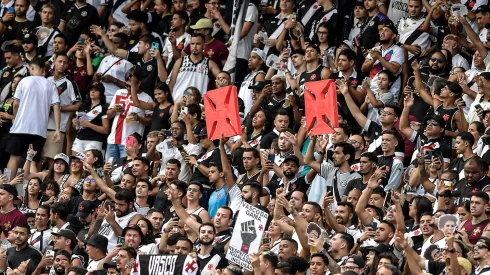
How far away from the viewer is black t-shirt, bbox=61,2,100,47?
22.6 m

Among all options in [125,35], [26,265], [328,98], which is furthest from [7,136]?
[328,98]

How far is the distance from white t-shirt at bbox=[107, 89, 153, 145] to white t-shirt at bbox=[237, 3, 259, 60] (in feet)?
4.50

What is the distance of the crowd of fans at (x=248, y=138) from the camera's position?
15562mm

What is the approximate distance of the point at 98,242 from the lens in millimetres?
16797

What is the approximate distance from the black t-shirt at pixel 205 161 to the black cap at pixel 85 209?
4.09ft

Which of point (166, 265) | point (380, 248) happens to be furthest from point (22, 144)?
point (380, 248)

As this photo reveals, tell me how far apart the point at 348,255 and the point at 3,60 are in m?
9.39

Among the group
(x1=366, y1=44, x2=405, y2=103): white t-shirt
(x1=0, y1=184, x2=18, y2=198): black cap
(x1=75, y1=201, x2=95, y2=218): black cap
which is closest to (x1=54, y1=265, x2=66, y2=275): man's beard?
(x1=75, y1=201, x2=95, y2=218): black cap

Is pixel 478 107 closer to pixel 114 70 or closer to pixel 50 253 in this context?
pixel 50 253

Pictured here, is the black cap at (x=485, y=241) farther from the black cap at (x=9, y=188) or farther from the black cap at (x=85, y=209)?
the black cap at (x=9, y=188)

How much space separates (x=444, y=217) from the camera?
13945 mm

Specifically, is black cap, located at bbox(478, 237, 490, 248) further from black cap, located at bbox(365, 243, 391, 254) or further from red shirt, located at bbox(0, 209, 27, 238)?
red shirt, located at bbox(0, 209, 27, 238)

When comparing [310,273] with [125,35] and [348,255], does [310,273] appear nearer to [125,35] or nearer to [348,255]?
[348,255]

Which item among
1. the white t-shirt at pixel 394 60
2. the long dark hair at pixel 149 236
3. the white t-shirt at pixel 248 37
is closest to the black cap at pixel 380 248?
the long dark hair at pixel 149 236
